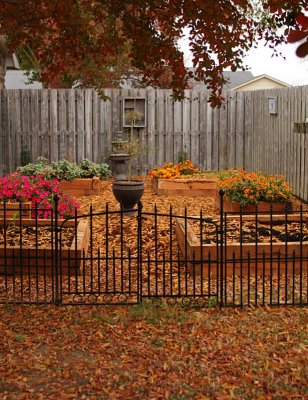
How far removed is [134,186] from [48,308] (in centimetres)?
442

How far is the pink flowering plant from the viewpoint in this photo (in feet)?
29.8

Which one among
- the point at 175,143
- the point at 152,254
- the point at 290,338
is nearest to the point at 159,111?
the point at 175,143

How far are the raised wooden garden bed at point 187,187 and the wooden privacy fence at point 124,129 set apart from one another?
307 centimetres

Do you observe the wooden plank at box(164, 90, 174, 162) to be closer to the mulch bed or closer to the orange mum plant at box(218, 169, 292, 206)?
the orange mum plant at box(218, 169, 292, 206)

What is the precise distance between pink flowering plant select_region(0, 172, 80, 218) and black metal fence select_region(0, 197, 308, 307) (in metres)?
0.23

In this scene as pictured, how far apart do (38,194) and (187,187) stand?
4617mm

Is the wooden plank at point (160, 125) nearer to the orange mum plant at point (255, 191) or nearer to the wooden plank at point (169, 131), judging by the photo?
the wooden plank at point (169, 131)

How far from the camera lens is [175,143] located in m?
17.0

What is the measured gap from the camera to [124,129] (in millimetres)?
17031

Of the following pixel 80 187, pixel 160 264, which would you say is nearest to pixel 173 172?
pixel 80 187

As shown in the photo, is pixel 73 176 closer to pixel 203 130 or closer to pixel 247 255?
pixel 203 130

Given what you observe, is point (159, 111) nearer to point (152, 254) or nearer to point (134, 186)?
point (134, 186)

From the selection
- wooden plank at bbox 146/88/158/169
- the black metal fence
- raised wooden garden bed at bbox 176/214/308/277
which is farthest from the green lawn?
wooden plank at bbox 146/88/158/169

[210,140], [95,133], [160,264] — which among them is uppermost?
[95,133]
